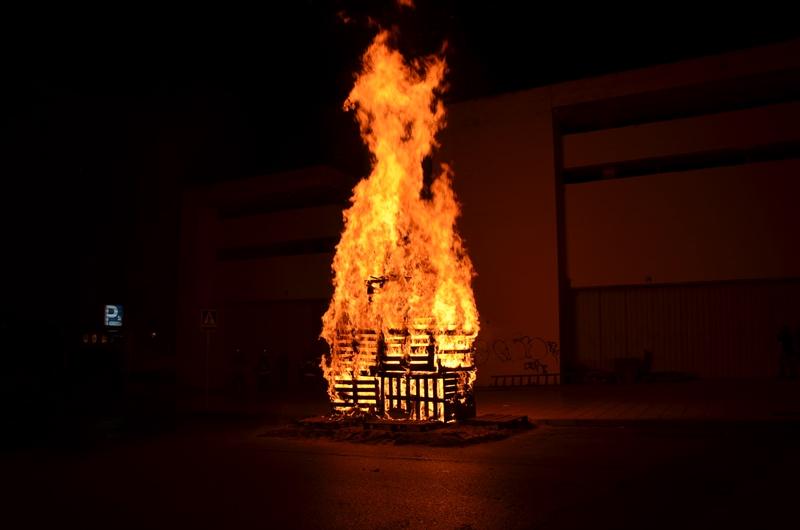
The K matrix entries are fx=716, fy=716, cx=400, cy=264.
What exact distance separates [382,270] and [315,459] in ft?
17.1

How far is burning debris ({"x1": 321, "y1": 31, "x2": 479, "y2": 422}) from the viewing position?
1295 centimetres

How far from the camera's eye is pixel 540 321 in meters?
22.1

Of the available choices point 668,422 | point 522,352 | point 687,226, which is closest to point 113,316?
point 522,352

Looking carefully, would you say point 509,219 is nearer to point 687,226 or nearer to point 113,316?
point 687,226

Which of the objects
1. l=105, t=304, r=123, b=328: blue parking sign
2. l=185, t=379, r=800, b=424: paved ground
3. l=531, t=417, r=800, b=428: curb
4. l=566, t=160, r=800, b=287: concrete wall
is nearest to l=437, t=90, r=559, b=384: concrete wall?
l=566, t=160, r=800, b=287: concrete wall

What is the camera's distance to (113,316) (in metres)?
32.0

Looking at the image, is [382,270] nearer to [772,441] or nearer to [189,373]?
[772,441]

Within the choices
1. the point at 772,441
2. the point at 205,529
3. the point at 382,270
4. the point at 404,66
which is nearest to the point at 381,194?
the point at 382,270

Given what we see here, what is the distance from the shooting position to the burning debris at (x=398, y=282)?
13.0m

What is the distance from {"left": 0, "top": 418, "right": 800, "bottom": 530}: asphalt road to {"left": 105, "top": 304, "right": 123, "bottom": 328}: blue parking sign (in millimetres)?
20954

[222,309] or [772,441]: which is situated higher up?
[222,309]

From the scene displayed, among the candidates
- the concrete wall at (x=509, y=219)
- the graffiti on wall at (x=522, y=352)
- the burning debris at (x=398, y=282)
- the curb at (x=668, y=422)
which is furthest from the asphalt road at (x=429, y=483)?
the concrete wall at (x=509, y=219)

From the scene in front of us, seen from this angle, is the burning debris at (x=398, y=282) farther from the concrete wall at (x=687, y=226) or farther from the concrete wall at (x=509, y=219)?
the concrete wall at (x=687, y=226)

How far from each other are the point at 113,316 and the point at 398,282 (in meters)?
22.3
